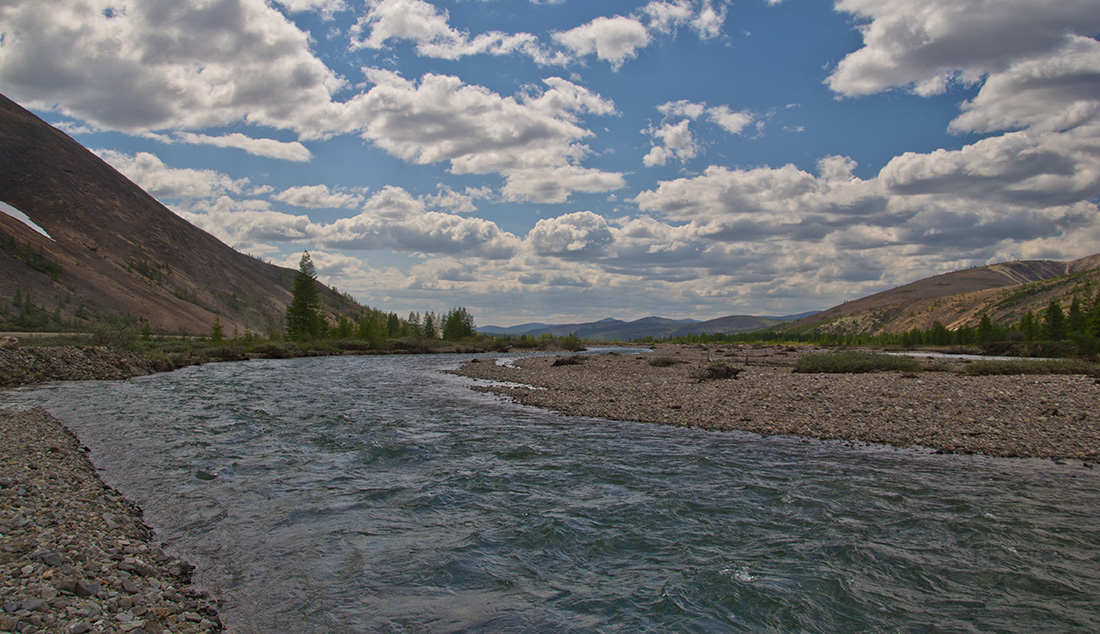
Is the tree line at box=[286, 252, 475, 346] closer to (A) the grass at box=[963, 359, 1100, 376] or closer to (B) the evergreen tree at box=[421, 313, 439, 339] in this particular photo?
(B) the evergreen tree at box=[421, 313, 439, 339]

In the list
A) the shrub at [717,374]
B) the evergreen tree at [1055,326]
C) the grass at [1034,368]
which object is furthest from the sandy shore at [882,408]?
the evergreen tree at [1055,326]

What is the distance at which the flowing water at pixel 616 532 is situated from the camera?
789 centimetres

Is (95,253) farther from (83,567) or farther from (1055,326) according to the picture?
(1055,326)

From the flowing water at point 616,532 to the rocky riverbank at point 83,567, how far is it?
60 cm

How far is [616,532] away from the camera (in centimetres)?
1087

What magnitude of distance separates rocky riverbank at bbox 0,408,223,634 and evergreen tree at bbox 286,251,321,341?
92.6m

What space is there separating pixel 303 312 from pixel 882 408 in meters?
99.1

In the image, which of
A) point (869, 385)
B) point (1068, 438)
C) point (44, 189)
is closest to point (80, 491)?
point (1068, 438)

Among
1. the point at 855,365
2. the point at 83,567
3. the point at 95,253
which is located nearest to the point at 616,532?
the point at 83,567

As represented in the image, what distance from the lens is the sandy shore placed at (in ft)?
57.5

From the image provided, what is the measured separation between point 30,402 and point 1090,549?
40.0 m

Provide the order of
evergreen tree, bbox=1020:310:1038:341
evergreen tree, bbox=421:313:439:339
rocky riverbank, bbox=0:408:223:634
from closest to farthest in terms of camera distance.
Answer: rocky riverbank, bbox=0:408:223:634
evergreen tree, bbox=1020:310:1038:341
evergreen tree, bbox=421:313:439:339

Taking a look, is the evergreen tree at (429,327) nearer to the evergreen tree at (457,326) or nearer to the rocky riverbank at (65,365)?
the evergreen tree at (457,326)

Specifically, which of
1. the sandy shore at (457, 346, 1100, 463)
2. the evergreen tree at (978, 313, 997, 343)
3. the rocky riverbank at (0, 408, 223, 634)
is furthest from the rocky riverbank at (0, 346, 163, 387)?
the evergreen tree at (978, 313, 997, 343)
